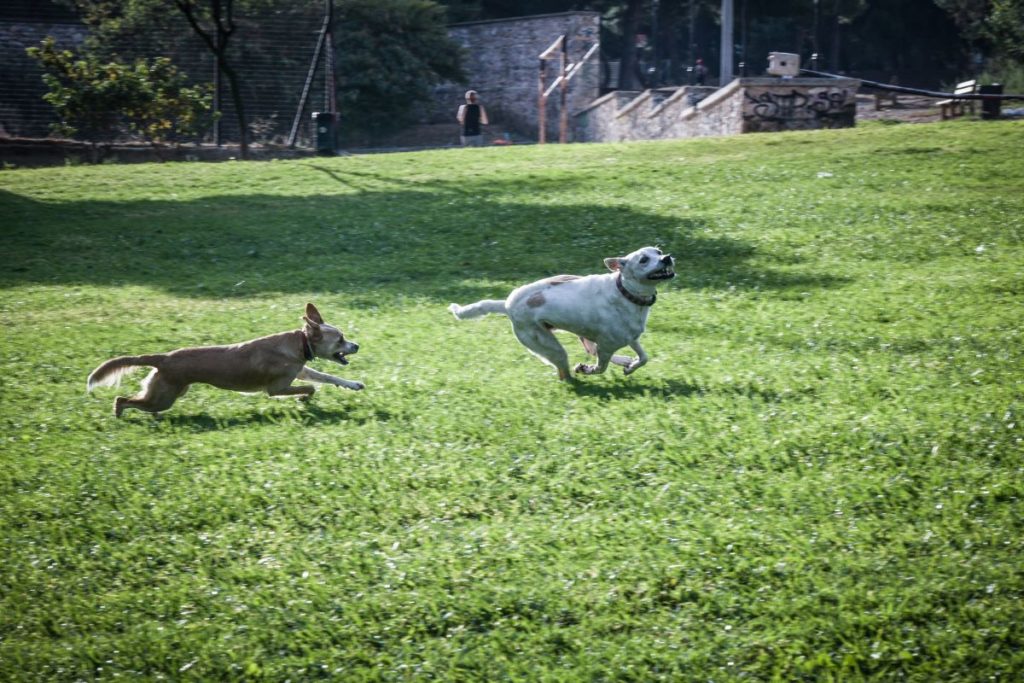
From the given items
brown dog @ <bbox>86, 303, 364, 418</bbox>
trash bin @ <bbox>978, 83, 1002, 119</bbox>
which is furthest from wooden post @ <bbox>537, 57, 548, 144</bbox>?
brown dog @ <bbox>86, 303, 364, 418</bbox>

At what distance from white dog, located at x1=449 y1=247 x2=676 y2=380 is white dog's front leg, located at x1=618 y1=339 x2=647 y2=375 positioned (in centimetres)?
6

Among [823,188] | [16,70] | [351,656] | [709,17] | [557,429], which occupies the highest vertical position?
[709,17]

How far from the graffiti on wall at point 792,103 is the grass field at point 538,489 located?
14222mm

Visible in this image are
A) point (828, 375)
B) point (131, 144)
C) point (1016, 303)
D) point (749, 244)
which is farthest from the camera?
point (131, 144)

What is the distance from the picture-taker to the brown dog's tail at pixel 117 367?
9.74 m

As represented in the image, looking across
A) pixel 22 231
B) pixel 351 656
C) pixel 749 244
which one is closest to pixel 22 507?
pixel 351 656

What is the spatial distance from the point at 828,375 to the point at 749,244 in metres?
7.57

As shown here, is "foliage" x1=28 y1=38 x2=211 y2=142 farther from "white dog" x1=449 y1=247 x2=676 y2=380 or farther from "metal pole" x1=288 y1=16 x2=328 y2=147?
"white dog" x1=449 y1=247 x2=676 y2=380

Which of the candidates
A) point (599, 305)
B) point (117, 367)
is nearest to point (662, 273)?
point (599, 305)

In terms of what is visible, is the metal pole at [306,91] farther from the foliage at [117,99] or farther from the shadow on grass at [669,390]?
the shadow on grass at [669,390]

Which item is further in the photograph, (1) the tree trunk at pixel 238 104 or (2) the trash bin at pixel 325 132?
(2) the trash bin at pixel 325 132

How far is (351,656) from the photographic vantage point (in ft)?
20.6

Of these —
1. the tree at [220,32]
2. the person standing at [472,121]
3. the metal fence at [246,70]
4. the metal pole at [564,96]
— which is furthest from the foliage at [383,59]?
the person standing at [472,121]

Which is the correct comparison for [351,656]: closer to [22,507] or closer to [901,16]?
[22,507]
